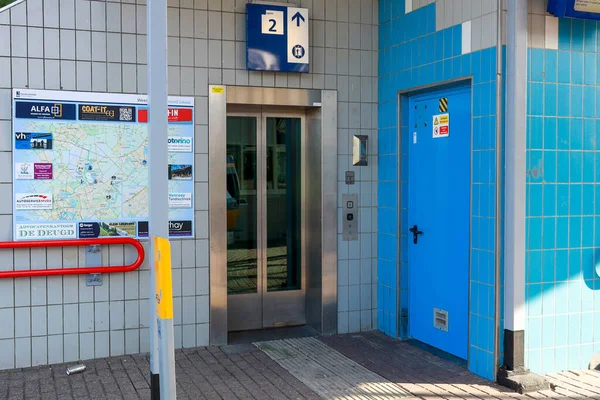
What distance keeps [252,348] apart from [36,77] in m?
3.26

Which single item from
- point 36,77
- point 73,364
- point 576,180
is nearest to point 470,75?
point 576,180

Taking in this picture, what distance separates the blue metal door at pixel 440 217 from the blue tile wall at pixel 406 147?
135mm

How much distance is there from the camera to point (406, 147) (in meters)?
7.01

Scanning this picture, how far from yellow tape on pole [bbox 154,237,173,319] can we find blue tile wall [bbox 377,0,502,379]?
120 inches

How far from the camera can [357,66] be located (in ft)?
23.9

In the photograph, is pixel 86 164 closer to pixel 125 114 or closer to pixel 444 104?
pixel 125 114

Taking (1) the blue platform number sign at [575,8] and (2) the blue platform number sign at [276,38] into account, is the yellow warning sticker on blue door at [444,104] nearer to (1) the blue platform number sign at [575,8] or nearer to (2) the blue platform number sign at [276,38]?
(1) the blue platform number sign at [575,8]

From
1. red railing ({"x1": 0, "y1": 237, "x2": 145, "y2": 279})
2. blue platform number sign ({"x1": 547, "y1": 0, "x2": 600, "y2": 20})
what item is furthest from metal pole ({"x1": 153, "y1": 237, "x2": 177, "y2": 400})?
blue platform number sign ({"x1": 547, "y1": 0, "x2": 600, "y2": 20})

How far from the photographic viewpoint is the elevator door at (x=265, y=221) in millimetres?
7168

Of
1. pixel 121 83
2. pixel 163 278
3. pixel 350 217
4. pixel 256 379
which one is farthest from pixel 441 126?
pixel 163 278

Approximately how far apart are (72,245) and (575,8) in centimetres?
479

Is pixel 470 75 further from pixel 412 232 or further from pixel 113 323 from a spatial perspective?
pixel 113 323

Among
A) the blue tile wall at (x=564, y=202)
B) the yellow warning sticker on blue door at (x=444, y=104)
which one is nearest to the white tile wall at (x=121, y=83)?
the yellow warning sticker on blue door at (x=444, y=104)

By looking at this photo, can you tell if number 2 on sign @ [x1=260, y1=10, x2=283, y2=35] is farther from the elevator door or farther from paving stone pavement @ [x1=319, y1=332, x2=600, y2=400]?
paving stone pavement @ [x1=319, y1=332, x2=600, y2=400]
